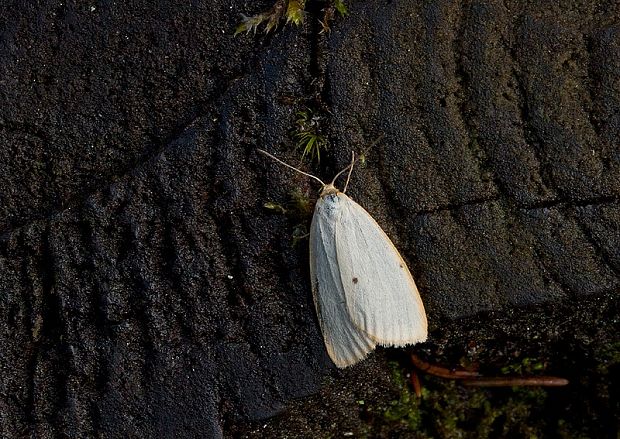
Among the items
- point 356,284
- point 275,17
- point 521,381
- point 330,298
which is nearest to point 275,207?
point 330,298

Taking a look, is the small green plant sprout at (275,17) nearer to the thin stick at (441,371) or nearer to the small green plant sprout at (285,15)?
the small green plant sprout at (285,15)

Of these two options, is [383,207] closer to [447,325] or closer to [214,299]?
[447,325]

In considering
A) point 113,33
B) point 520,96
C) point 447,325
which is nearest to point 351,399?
point 447,325

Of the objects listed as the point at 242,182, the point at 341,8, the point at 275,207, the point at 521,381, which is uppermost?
the point at 341,8

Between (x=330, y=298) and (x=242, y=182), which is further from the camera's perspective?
(x=330, y=298)

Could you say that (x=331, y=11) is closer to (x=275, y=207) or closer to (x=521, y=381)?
(x=275, y=207)
